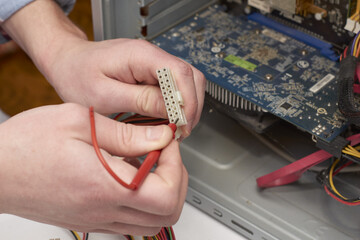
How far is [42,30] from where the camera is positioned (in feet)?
→ 3.76

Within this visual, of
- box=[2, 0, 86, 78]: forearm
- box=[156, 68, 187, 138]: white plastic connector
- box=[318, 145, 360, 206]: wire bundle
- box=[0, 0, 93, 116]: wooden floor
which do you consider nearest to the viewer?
box=[156, 68, 187, 138]: white plastic connector

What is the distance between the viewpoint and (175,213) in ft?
2.69

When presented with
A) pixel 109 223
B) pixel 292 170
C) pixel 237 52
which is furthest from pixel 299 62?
pixel 109 223

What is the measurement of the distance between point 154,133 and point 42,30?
19.5 inches

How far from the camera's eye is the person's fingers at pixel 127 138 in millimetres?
793

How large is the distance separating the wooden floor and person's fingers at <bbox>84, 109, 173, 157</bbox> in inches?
69.0

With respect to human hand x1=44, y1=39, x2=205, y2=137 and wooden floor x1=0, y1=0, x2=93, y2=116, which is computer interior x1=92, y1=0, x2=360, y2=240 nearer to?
human hand x1=44, y1=39, x2=205, y2=137

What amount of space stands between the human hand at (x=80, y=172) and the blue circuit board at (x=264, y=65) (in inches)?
12.5

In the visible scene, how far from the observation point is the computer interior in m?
1.04

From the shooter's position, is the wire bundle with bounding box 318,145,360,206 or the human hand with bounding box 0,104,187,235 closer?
Answer: the human hand with bounding box 0,104,187,235

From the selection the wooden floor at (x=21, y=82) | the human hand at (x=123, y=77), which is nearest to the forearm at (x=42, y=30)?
the human hand at (x=123, y=77)

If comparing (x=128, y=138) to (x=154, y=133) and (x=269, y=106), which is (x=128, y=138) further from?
(x=269, y=106)

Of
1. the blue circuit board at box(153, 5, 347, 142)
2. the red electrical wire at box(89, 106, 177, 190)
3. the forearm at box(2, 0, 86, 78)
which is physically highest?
the red electrical wire at box(89, 106, 177, 190)

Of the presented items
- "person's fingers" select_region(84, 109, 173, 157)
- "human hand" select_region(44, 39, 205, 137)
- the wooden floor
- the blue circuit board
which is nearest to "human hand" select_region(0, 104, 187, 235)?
"person's fingers" select_region(84, 109, 173, 157)
